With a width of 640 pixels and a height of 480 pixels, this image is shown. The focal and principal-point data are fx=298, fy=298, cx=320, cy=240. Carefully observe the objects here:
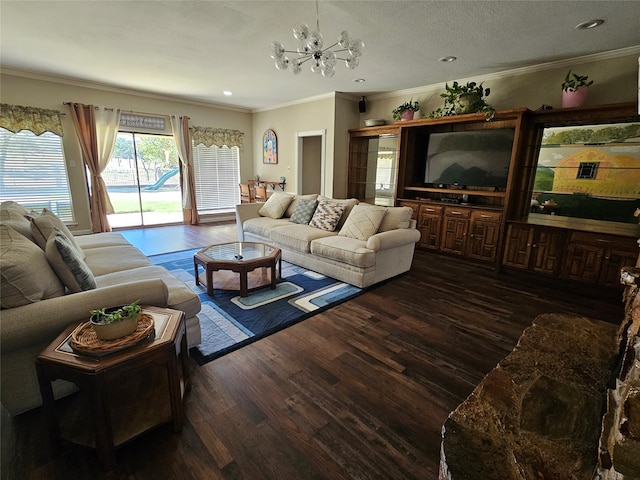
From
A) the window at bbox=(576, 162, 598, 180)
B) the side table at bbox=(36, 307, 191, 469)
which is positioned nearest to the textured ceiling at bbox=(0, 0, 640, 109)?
the window at bbox=(576, 162, 598, 180)

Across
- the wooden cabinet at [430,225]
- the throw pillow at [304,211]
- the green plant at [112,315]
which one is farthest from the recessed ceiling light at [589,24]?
the green plant at [112,315]

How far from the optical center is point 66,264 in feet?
5.49

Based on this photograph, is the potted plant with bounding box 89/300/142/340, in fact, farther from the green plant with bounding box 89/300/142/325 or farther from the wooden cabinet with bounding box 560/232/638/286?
the wooden cabinet with bounding box 560/232/638/286

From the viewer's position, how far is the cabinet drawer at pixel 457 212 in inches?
168

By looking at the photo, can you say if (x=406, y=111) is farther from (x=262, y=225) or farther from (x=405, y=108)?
(x=262, y=225)

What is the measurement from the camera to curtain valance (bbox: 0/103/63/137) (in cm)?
455

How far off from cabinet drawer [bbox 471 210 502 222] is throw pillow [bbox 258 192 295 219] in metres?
2.77

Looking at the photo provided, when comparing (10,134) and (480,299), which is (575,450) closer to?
(480,299)

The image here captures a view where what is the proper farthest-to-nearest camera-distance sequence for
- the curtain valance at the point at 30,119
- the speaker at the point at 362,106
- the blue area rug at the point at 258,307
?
1. the speaker at the point at 362,106
2. the curtain valance at the point at 30,119
3. the blue area rug at the point at 258,307

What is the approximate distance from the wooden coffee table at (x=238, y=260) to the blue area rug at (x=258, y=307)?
0.14 m

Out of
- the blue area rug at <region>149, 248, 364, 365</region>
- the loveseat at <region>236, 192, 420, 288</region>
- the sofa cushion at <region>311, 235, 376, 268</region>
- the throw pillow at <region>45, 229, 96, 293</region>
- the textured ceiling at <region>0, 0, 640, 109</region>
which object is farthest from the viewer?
the loveseat at <region>236, 192, 420, 288</region>

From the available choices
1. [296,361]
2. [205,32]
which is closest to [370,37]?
[205,32]

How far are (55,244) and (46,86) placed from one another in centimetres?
509

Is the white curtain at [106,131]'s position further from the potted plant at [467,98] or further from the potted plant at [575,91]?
the potted plant at [575,91]
